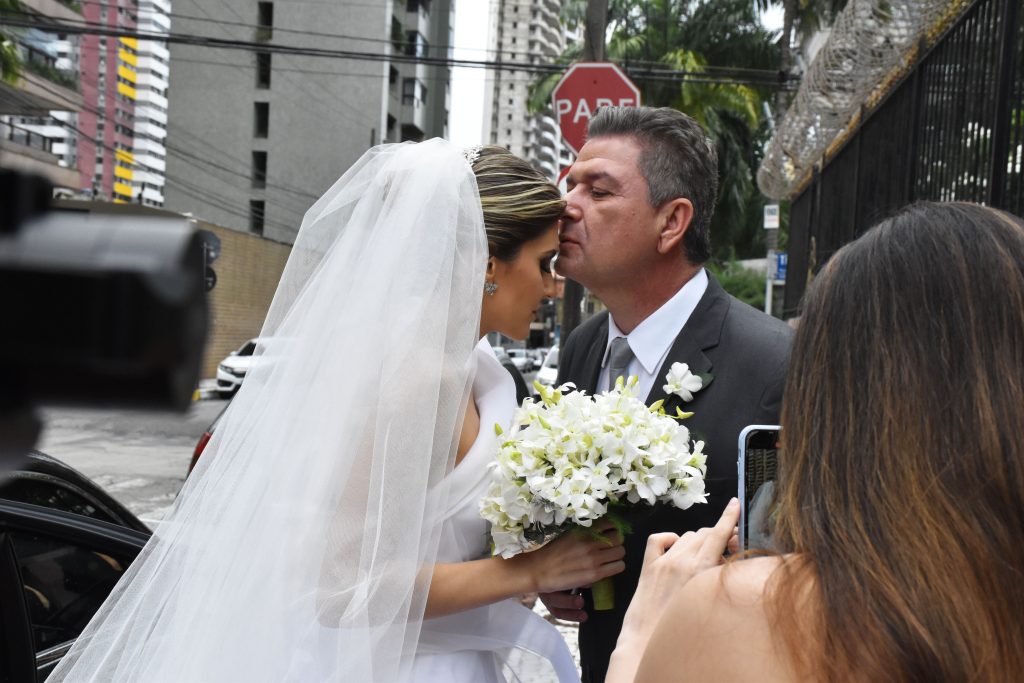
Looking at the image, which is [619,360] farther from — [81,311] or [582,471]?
[81,311]

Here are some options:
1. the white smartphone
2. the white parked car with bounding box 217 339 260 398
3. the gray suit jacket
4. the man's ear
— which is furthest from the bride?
the white parked car with bounding box 217 339 260 398

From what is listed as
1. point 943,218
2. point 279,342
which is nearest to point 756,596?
point 943,218

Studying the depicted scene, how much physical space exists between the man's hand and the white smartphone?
30.5 inches

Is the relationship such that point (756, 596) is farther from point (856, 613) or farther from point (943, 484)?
point (943, 484)

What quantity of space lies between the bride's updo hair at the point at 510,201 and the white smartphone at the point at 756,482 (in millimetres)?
910

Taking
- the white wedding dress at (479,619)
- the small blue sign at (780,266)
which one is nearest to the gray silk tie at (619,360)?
the white wedding dress at (479,619)

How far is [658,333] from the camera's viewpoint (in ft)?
9.82

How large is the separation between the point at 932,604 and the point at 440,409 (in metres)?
1.23

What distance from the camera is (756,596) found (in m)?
1.31

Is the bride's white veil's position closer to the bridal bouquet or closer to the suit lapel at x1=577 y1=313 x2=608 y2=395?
the bridal bouquet

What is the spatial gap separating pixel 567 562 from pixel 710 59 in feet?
94.1

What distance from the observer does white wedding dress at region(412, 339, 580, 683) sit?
2324 millimetres

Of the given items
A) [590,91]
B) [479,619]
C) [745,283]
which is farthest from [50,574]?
[745,283]

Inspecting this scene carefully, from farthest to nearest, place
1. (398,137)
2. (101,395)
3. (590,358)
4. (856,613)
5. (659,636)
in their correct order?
1. (398,137)
2. (590,358)
3. (659,636)
4. (856,613)
5. (101,395)
